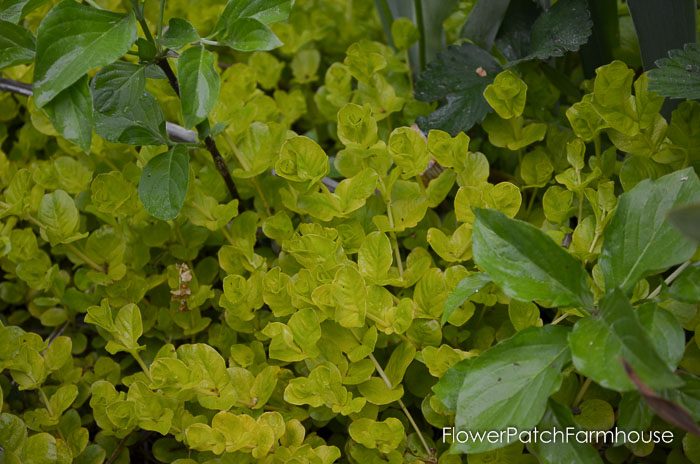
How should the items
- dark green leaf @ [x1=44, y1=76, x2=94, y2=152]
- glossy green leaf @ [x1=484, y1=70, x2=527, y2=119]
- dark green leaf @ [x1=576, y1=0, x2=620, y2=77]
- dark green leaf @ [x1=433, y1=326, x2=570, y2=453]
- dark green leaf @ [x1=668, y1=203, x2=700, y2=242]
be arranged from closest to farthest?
dark green leaf @ [x1=668, y1=203, x2=700, y2=242]
dark green leaf @ [x1=433, y1=326, x2=570, y2=453]
dark green leaf @ [x1=44, y1=76, x2=94, y2=152]
glossy green leaf @ [x1=484, y1=70, x2=527, y2=119]
dark green leaf @ [x1=576, y1=0, x2=620, y2=77]

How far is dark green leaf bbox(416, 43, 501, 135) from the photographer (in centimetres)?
105

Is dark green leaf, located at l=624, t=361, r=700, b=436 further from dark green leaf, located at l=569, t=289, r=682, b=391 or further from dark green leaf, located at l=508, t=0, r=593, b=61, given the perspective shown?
dark green leaf, located at l=508, t=0, r=593, b=61

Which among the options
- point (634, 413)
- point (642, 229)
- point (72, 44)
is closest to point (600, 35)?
point (642, 229)

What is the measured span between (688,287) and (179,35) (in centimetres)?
57

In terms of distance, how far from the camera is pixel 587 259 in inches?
34.0

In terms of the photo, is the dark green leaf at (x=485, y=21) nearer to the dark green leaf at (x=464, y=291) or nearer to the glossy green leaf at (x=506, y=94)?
the glossy green leaf at (x=506, y=94)

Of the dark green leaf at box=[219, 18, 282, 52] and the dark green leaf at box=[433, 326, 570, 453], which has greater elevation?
the dark green leaf at box=[219, 18, 282, 52]

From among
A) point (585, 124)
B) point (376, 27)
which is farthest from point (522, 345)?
point (376, 27)

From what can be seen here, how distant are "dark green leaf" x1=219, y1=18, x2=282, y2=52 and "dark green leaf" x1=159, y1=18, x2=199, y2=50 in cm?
4

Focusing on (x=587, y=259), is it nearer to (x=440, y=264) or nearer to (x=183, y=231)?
(x=440, y=264)

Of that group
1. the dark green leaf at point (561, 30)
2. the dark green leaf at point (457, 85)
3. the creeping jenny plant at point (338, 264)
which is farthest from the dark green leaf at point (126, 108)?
the dark green leaf at point (561, 30)

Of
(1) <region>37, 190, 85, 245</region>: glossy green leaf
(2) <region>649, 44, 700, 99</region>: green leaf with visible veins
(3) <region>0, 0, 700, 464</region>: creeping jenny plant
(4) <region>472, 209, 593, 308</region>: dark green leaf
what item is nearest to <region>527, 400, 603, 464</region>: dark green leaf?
(3) <region>0, 0, 700, 464</region>: creeping jenny plant

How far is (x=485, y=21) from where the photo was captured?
116cm

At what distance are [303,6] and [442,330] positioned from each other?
2.76 ft
